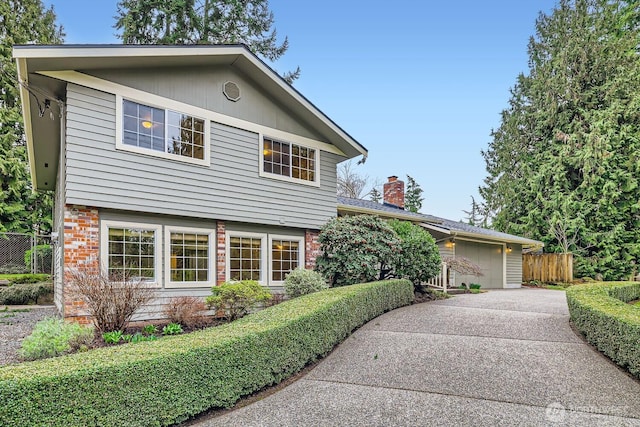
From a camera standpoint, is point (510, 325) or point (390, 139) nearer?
point (510, 325)

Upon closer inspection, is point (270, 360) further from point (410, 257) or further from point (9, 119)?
point (9, 119)

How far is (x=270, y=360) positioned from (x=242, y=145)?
605cm

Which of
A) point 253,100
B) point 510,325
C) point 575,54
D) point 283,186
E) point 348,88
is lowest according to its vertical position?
point 510,325

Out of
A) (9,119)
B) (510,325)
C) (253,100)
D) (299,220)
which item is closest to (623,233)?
(510,325)

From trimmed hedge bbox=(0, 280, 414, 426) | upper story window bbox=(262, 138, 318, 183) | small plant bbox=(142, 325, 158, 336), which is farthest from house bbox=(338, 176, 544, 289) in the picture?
trimmed hedge bbox=(0, 280, 414, 426)

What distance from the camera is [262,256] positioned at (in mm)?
10086

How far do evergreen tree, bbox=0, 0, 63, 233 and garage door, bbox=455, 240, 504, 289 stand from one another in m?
21.3

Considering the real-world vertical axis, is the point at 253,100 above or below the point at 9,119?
below

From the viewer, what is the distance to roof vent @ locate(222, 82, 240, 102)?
31.6 ft

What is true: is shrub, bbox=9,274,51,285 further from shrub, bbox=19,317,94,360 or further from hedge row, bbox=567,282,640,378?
hedge row, bbox=567,282,640,378

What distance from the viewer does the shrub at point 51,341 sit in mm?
5059

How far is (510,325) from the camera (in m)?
7.75

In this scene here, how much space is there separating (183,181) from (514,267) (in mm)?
17891

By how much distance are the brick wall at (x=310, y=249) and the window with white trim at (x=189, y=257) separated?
9.17 ft
